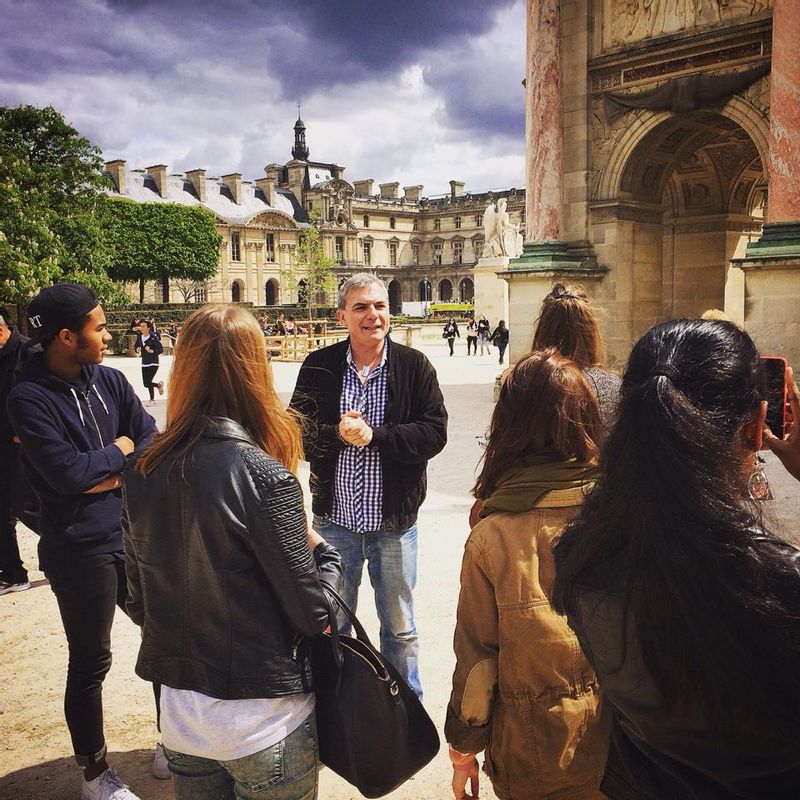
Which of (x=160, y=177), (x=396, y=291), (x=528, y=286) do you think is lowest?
(x=528, y=286)

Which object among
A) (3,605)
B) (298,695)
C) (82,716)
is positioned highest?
(298,695)

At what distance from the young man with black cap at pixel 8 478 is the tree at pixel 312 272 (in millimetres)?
64172

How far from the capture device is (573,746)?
2.15 meters

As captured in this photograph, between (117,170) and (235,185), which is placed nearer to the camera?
(117,170)

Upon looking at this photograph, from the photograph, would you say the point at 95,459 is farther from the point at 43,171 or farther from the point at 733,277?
the point at 43,171

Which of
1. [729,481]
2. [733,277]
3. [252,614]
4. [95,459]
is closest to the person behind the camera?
[729,481]

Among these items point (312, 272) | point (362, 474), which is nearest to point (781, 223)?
point (362, 474)

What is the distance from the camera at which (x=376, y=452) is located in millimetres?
3738

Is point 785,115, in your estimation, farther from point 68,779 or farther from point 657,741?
point 657,741

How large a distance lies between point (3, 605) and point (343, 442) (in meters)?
3.47

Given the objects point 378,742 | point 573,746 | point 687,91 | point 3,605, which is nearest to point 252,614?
point 378,742

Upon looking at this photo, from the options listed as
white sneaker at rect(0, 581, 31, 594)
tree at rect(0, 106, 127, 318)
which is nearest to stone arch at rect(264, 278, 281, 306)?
tree at rect(0, 106, 127, 318)

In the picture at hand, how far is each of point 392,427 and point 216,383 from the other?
163 centimetres

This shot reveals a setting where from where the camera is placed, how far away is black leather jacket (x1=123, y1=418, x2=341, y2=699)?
6.54 ft
